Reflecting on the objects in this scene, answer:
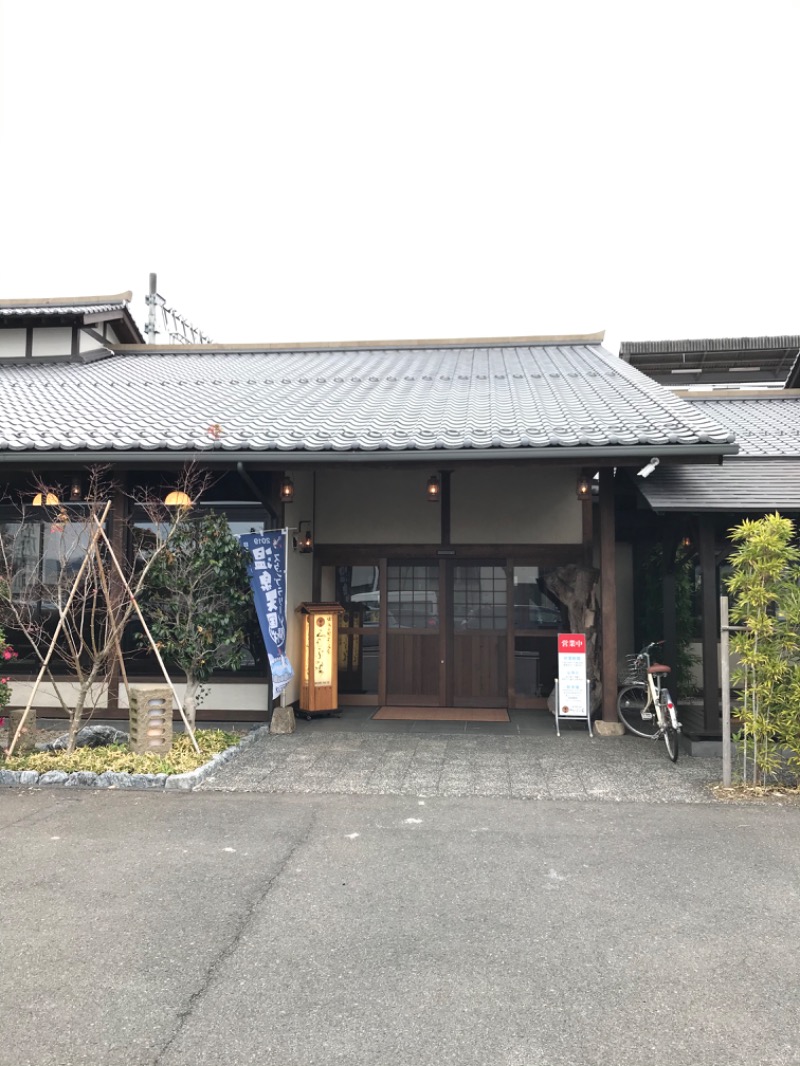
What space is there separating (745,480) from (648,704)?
2512mm

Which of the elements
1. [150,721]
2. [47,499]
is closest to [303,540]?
[47,499]

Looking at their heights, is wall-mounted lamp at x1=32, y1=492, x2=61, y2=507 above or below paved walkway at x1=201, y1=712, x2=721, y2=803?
above

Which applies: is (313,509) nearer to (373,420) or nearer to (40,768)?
(373,420)

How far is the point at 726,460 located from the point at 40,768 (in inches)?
293

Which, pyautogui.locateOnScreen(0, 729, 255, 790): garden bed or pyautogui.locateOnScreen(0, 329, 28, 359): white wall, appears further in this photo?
pyautogui.locateOnScreen(0, 329, 28, 359): white wall

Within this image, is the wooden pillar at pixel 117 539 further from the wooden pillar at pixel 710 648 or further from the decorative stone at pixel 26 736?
the wooden pillar at pixel 710 648

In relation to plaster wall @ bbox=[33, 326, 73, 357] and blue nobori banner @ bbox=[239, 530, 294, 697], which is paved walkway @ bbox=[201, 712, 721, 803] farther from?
plaster wall @ bbox=[33, 326, 73, 357]

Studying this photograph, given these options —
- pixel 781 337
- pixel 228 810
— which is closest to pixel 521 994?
pixel 228 810

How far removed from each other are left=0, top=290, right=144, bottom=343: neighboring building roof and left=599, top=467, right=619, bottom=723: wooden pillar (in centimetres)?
926

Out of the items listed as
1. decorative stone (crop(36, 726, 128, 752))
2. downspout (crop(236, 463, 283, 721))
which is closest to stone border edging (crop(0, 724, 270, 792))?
decorative stone (crop(36, 726, 128, 752))

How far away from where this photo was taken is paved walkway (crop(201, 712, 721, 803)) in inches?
227

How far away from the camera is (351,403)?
9234 mm

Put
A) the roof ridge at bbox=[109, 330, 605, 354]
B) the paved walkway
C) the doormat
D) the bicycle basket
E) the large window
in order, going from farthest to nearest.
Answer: the roof ridge at bbox=[109, 330, 605, 354] < the doormat < the bicycle basket < the large window < the paved walkway

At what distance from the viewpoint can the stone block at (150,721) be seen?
640cm
